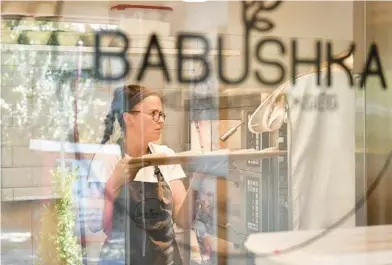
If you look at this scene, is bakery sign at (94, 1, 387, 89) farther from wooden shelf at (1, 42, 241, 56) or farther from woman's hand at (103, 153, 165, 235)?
woman's hand at (103, 153, 165, 235)

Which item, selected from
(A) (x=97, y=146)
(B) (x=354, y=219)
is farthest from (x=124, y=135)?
(B) (x=354, y=219)

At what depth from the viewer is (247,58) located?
1.11 m

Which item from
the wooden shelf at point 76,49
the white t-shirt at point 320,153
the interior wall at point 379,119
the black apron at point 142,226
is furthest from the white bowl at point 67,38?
the interior wall at point 379,119

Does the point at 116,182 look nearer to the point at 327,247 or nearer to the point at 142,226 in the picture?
the point at 142,226

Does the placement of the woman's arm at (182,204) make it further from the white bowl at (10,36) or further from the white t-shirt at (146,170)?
the white bowl at (10,36)

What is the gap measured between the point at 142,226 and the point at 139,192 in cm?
6

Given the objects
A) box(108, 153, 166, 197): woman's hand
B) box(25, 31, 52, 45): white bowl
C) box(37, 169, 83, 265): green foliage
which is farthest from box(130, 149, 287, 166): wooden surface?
box(25, 31, 52, 45): white bowl

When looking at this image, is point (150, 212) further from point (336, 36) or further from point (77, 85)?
point (336, 36)

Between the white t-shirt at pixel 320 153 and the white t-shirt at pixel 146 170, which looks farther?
the white t-shirt at pixel 320 153

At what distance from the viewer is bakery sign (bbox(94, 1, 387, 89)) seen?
1023 mm

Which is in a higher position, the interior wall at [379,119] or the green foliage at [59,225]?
the interior wall at [379,119]

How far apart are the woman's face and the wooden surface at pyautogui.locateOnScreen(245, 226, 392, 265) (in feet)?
0.87

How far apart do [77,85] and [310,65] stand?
0.42 m

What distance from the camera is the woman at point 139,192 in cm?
103
